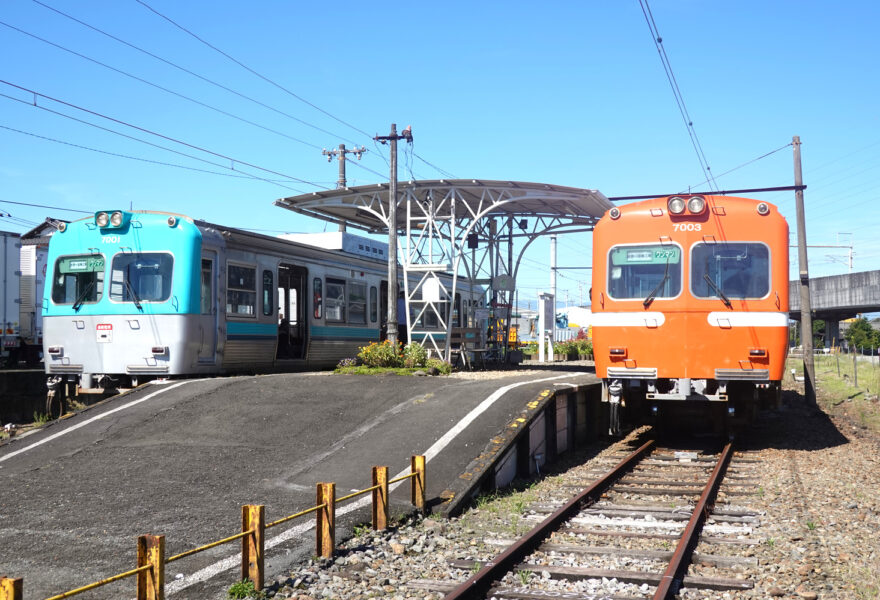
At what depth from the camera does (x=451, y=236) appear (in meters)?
20.4

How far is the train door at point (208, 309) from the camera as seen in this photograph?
1473cm

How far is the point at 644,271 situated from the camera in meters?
12.7

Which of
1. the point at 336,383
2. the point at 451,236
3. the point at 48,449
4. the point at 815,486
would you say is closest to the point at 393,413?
the point at 336,383

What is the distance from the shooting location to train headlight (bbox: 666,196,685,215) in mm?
12508

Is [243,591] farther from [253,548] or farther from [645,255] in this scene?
[645,255]

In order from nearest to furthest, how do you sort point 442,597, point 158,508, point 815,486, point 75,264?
point 442,597 → point 158,508 → point 815,486 → point 75,264

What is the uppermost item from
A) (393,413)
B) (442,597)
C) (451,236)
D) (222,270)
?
(451,236)

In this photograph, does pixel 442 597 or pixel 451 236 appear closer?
pixel 442 597

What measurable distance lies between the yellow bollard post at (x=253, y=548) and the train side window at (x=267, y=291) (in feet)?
36.4

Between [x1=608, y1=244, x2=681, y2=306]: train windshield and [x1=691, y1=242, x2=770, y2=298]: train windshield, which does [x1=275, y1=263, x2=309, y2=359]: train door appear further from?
[x1=691, y1=242, x2=770, y2=298]: train windshield

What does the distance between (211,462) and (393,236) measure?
11005mm

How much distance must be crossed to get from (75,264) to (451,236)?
878cm

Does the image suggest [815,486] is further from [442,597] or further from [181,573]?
[181,573]

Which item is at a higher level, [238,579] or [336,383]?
[336,383]
